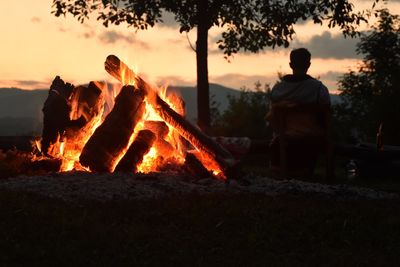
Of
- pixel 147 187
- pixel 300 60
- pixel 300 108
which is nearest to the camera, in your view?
pixel 147 187

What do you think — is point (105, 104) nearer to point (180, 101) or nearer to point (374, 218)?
point (180, 101)

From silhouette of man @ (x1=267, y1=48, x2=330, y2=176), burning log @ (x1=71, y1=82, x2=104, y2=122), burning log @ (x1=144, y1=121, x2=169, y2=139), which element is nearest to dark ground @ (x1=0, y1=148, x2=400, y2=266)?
burning log @ (x1=144, y1=121, x2=169, y2=139)

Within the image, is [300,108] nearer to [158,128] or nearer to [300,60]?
[300,60]

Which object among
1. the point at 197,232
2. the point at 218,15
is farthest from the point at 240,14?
the point at 197,232

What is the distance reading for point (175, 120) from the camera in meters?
12.0

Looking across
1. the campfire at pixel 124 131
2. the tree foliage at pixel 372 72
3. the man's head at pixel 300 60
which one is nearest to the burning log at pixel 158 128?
the campfire at pixel 124 131

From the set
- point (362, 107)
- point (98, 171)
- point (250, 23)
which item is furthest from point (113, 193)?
point (362, 107)

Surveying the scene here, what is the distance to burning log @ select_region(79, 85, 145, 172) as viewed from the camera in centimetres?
1155

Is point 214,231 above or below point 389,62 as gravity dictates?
below

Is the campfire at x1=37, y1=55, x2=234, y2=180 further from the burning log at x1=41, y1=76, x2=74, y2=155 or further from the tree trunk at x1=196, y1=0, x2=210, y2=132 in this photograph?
Result: the tree trunk at x1=196, y1=0, x2=210, y2=132

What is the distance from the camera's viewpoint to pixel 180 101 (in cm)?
1320

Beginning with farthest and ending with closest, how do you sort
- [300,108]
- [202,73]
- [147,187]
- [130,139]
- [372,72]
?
[372,72], [202,73], [300,108], [130,139], [147,187]

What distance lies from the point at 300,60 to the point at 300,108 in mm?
885

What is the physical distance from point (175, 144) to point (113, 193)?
3.02m
